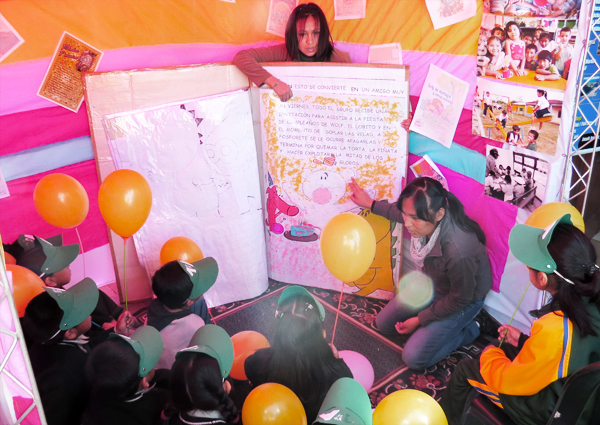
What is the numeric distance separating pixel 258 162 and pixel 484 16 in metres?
1.58

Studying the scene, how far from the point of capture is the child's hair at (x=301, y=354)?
1786 millimetres

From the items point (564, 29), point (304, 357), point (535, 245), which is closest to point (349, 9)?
point (564, 29)

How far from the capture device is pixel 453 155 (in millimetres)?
2707

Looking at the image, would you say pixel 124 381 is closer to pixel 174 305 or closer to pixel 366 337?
pixel 174 305

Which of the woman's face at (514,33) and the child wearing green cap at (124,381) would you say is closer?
the child wearing green cap at (124,381)

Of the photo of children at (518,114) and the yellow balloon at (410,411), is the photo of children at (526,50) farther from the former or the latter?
the yellow balloon at (410,411)

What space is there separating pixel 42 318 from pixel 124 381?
1.50 feet

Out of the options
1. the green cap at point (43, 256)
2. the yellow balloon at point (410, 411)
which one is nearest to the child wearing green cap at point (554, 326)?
the yellow balloon at point (410, 411)

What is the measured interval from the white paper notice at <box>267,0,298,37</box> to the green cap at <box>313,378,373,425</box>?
8.45 ft

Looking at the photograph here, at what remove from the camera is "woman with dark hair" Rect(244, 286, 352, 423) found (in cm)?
179

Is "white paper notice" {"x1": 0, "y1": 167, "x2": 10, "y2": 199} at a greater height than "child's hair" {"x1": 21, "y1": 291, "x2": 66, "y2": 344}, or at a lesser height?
greater

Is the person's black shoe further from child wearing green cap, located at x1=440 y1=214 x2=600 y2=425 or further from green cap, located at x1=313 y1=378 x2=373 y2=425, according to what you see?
green cap, located at x1=313 y1=378 x2=373 y2=425

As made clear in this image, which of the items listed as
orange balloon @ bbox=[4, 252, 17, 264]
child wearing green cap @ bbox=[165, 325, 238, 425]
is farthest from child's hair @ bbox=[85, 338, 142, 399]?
orange balloon @ bbox=[4, 252, 17, 264]

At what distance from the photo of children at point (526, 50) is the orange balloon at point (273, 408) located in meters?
1.75
